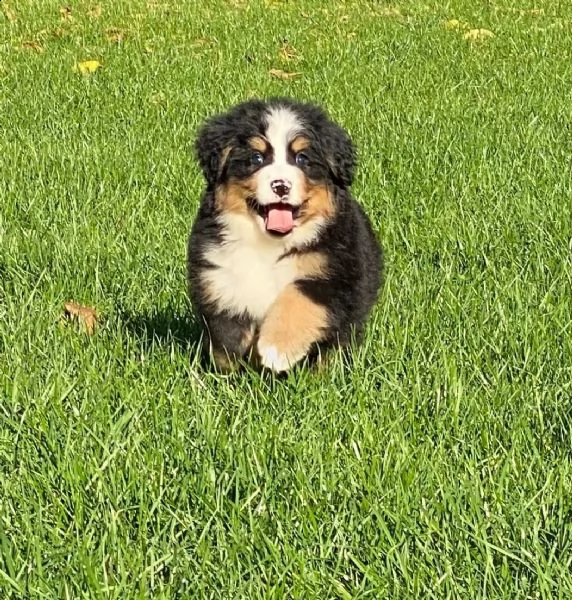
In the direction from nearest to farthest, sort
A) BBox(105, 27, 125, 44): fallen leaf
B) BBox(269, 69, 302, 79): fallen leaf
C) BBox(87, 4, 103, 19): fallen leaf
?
BBox(269, 69, 302, 79): fallen leaf < BBox(105, 27, 125, 44): fallen leaf < BBox(87, 4, 103, 19): fallen leaf

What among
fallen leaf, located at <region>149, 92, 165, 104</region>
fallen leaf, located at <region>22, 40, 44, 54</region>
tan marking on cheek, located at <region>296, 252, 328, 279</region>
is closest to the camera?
tan marking on cheek, located at <region>296, 252, 328, 279</region>

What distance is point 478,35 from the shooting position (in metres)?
9.40

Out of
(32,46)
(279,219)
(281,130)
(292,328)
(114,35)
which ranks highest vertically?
(281,130)

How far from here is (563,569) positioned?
1.93m

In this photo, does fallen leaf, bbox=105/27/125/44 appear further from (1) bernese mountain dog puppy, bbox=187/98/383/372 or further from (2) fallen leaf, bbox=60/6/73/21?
(1) bernese mountain dog puppy, bbox=187/98/383/372

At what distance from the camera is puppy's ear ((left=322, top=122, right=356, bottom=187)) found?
10.5 ft

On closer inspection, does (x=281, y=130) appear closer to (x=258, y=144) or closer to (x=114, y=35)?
(x=258, y=144)

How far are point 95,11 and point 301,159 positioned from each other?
322 inches

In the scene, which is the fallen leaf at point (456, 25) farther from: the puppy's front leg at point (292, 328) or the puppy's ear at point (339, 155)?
the puppy's front leg at point (292, 328)

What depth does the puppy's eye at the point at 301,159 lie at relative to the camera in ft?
10.2

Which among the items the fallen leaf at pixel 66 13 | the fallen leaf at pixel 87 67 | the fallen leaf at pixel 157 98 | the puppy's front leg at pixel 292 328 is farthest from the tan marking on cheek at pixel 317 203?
the fallen leaf at pixel 66 13

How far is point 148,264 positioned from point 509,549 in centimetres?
239

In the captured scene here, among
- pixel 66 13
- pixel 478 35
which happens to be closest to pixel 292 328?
pixel 478 35

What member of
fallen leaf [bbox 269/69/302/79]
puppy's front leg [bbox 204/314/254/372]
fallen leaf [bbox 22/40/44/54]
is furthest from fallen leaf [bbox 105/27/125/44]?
puppy's front leg [bbox 204/314/254/372]
